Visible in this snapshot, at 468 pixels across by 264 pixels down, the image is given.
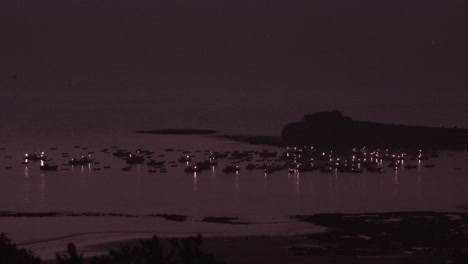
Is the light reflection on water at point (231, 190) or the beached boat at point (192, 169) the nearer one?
the light reflection on water at point (231, 190)

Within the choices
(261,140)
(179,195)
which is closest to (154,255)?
(179,195)

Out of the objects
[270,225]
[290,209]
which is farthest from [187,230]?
[290,209]

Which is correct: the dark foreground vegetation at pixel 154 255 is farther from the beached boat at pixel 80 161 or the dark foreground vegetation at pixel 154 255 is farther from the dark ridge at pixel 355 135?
the dark ridge at pixel 355 135

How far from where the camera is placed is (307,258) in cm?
2138

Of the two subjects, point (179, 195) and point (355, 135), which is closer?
point (179, 195)

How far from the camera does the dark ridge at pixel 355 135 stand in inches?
2276

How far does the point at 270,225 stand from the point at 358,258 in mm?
6306

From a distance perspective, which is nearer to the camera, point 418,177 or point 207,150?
point 418,177

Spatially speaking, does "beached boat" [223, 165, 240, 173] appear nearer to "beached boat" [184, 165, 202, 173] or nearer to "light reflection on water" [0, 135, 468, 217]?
"light reflection on water" [0, 135, 468, 217]

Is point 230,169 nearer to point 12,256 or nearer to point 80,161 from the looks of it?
point 80,161

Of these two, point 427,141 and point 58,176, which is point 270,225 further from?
point 427,141

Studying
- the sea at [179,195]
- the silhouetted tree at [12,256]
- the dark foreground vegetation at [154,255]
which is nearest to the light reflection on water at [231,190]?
the sea at [179,195]

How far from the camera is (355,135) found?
2336 inches

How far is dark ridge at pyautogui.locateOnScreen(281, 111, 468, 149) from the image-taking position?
57812 millimetres
